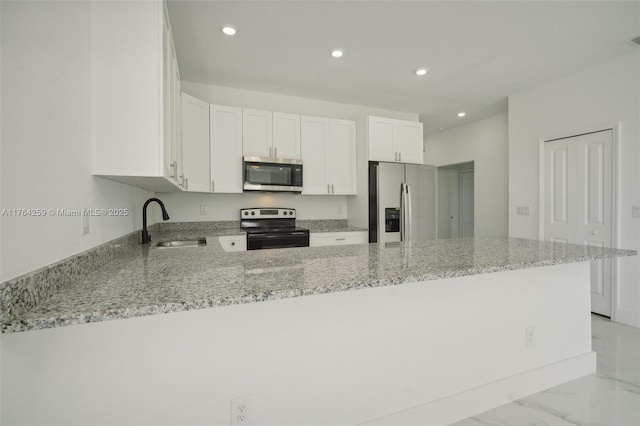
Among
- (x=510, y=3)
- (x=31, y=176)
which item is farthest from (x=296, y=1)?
(x=31, y=176)

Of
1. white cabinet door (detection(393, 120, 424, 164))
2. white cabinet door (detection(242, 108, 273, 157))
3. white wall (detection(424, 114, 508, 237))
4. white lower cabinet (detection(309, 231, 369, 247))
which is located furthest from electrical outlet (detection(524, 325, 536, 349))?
white wall (detection(424, 114, 508, 237))

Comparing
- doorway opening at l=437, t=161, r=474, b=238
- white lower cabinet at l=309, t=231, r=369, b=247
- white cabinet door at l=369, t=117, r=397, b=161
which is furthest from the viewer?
doorway opening at l=437, t=161, r=474, b=238

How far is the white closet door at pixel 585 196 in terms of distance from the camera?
3.13 m

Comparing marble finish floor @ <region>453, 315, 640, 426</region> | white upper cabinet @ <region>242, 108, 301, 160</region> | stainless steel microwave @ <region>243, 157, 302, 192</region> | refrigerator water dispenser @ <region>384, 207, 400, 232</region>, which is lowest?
marble finish floor @ <region>453, 315, 640, 426</region>

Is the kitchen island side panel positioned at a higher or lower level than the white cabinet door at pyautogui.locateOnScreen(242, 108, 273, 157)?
lower

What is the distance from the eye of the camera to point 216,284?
96 cm

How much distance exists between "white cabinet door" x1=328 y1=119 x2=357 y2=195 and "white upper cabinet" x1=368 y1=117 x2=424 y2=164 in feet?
0.95

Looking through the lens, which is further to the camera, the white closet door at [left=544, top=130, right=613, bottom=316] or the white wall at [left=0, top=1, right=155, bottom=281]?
the white closet door at [left=544, top=130, right=613, bottom=316]

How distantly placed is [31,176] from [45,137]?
0.57ft

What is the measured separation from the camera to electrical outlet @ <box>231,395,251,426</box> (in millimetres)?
1168

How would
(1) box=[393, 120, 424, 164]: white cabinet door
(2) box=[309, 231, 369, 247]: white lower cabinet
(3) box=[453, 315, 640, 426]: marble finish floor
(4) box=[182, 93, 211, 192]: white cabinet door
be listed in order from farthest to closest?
(1) box=[393, 120, 424, 164]: white cabinet door < (2) box=[309, 231, 369, 247]: white lower cabinet < (4) box=[182, 93, 211, 192]: white cabinet door < (3) box=[453, 315, 640, 426]: marble finish floor

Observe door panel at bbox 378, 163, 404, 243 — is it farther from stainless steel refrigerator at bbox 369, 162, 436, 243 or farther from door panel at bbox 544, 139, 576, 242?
door panel at bbox 544, 139, 576, 242

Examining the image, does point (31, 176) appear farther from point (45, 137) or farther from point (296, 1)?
point (296, 1)

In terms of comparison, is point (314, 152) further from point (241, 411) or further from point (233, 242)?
point (241, 411)
